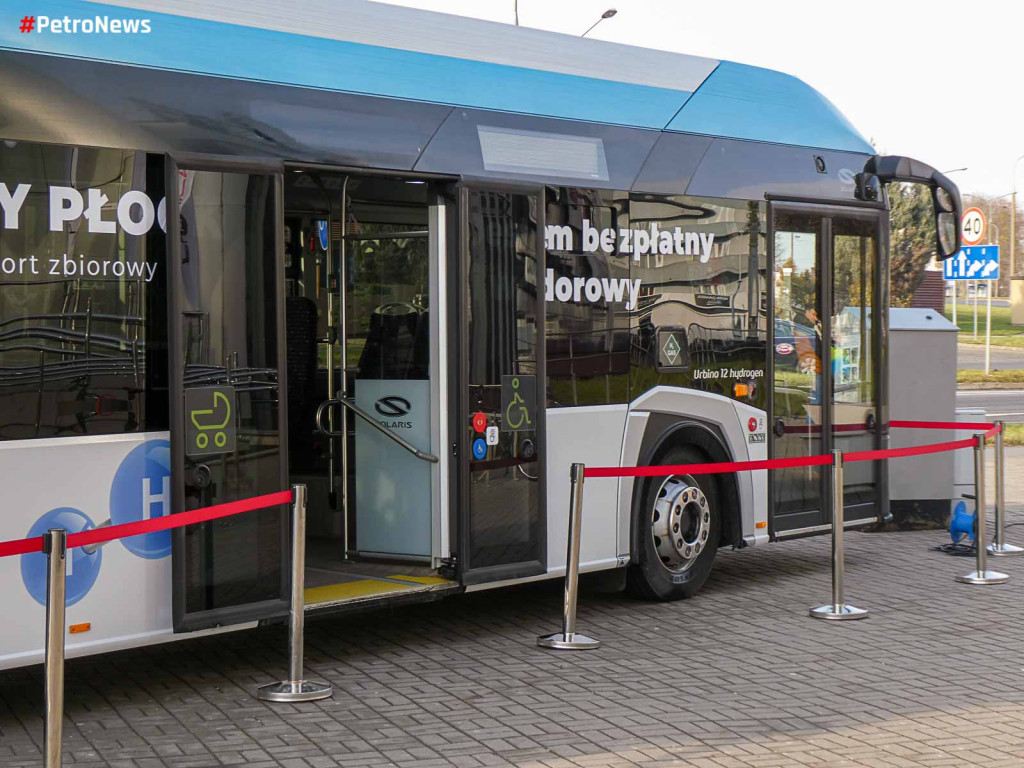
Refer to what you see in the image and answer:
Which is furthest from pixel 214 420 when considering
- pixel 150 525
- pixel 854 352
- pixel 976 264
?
pixel 976 264

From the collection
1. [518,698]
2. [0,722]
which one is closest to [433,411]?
[518,698]

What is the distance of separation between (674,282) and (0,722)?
475 centimetres

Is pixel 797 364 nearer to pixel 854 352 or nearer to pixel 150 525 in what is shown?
pixel 854 352

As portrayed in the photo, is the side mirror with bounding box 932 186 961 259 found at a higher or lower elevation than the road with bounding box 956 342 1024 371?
higher

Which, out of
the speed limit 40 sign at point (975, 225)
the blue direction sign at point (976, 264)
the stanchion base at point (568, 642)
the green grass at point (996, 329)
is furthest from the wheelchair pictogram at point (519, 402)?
the green grass at point (996, 329)

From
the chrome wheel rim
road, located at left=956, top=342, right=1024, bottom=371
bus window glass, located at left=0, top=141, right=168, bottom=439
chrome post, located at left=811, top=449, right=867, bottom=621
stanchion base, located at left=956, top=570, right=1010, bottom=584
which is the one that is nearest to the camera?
bus window glass, located at left=0, top=141, right=168, bottom=439

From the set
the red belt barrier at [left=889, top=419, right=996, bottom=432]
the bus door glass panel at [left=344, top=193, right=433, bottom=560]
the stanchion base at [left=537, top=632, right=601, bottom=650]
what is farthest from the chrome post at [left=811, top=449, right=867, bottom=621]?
the bus door glass panel at [left=344, top=193, right=433, bottom=560]

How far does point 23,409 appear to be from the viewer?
543 centimetres

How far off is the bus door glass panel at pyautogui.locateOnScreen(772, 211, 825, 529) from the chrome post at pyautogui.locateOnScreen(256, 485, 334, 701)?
4125 mm

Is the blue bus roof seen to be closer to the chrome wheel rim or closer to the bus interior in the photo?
the bus interior

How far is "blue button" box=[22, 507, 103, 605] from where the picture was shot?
5.49 m

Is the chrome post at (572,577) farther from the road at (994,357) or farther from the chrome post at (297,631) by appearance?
the road at (994,357)

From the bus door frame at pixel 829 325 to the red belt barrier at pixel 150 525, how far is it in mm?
4174

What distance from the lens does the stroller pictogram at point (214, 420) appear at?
6016 mm
